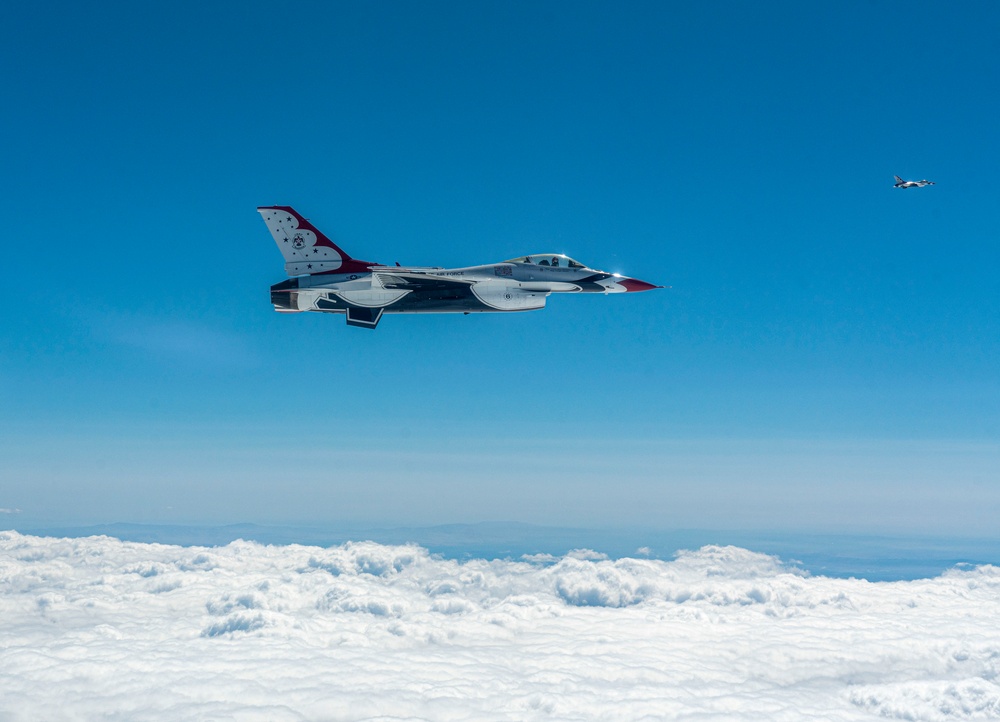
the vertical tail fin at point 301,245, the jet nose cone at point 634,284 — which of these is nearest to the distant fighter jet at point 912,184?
the jet nose cone at point 634,284

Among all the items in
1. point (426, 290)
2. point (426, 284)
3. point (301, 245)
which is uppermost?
point (301, 245)

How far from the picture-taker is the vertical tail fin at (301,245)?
156 feet

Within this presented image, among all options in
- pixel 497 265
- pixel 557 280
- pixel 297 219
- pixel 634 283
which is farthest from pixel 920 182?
→ pixel 297 219

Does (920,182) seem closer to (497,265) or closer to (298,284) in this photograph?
(497,265)

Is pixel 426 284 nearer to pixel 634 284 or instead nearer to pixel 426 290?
pixel 426 290

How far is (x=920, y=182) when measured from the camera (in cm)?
5094

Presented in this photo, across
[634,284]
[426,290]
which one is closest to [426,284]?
[426,290]

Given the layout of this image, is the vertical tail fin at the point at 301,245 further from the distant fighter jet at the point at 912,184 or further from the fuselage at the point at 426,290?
the distant fighter jet at the point at 912,184

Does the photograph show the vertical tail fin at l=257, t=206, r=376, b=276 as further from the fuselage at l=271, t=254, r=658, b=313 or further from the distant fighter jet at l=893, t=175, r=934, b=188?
the distant fighter jet at l=893, t=175, r=934, b=188

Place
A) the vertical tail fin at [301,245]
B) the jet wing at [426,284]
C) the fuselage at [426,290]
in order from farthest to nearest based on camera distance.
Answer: the vertical tail fin at [301,245] → the fuselage at [426,290] → the jet wing at [426,284]

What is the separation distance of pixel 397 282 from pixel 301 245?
8995mm

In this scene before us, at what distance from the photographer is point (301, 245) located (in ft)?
157

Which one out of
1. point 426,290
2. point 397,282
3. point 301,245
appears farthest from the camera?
point 301,245


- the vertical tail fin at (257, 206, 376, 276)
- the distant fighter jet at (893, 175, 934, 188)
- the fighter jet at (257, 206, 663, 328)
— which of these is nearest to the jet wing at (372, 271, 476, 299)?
the fighter jet at (257, 206, 663, 328)
